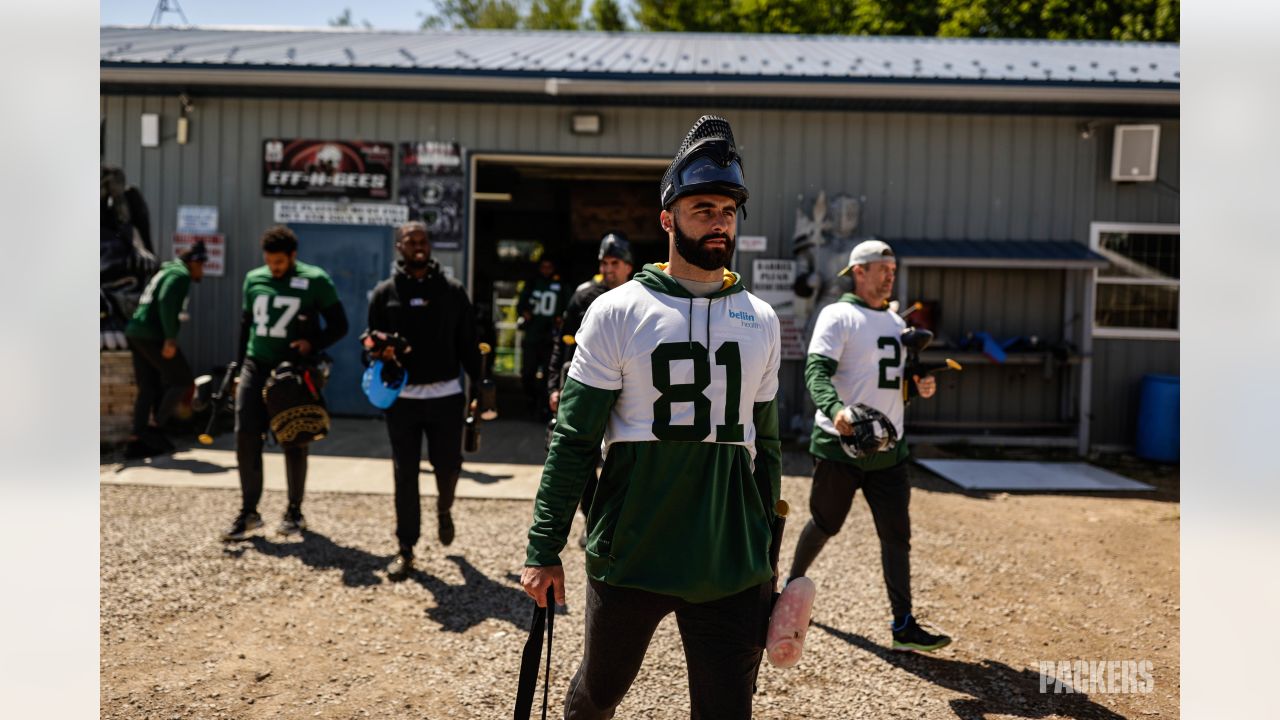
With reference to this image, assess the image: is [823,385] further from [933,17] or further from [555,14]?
[555,14]

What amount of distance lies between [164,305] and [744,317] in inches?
277

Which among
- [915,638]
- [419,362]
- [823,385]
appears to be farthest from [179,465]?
[915,638]

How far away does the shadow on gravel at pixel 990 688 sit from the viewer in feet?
12.1

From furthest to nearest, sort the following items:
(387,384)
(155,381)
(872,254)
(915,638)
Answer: (155,381), (387,384), (872,254), (915,638)

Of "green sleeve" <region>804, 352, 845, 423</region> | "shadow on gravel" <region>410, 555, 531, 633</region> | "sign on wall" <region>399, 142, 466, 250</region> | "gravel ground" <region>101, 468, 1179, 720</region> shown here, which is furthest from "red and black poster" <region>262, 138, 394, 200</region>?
"green sleeve" <region>804, 352, 845, 423</region>

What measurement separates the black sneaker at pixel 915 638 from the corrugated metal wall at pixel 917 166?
6.26 meters

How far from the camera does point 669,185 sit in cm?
252

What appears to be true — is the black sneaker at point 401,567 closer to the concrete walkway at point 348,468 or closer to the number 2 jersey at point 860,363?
the concrete walkway at point 348,468

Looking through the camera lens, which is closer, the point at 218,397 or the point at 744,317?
Result: the point at 744,317

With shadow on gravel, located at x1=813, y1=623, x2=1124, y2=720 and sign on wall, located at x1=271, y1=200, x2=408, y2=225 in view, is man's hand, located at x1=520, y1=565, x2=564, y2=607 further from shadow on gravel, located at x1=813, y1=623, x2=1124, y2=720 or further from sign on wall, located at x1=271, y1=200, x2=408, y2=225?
sign on wall, located at x1=271, y1=200, x2=408, y2=225

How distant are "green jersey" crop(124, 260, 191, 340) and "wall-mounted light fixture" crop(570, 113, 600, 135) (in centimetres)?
454

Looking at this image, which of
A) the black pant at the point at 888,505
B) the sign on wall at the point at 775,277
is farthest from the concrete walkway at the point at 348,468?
the black pant at the point at 888,505

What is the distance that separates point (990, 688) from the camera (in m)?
3.93

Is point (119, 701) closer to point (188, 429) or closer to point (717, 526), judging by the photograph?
point (717, 526)
